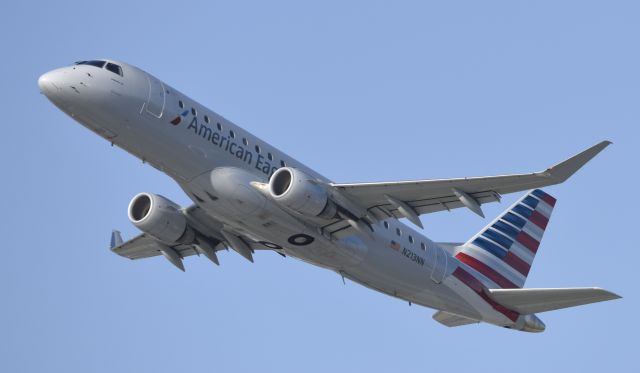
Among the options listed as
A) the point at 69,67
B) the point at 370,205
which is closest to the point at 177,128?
the point at 69,67

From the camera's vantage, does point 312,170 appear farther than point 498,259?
No

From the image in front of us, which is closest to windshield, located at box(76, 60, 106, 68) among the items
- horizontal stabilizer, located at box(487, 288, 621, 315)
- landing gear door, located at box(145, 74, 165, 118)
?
landing gear door, located at box(145, 74, 165, 118)

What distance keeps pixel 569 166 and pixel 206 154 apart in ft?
40.6

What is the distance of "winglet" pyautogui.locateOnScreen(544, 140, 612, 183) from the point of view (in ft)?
106

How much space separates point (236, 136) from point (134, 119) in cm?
386

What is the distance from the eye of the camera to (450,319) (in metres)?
45.3

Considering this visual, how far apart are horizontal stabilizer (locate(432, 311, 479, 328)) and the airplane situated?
1.04m

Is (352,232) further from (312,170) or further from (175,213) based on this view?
(175,213)

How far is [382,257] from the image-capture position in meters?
39.9

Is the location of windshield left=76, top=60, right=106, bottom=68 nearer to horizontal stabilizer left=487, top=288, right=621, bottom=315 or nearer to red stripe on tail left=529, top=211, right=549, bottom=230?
horizontal stabilizer left=487, top=288, right=621, bottom=315

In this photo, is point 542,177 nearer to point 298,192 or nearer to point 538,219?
point 298,192

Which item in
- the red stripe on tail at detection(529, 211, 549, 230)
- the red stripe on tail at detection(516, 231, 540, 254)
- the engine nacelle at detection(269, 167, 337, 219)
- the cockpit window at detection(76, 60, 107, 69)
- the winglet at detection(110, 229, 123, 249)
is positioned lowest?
the winglet at detection(110, 229, 123, 249)

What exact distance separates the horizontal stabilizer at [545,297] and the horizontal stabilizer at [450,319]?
1979 millimetres

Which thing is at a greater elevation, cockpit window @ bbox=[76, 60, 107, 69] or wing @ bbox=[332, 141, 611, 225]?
cockpit window @ bbox=[76, 60, 107, 69]
